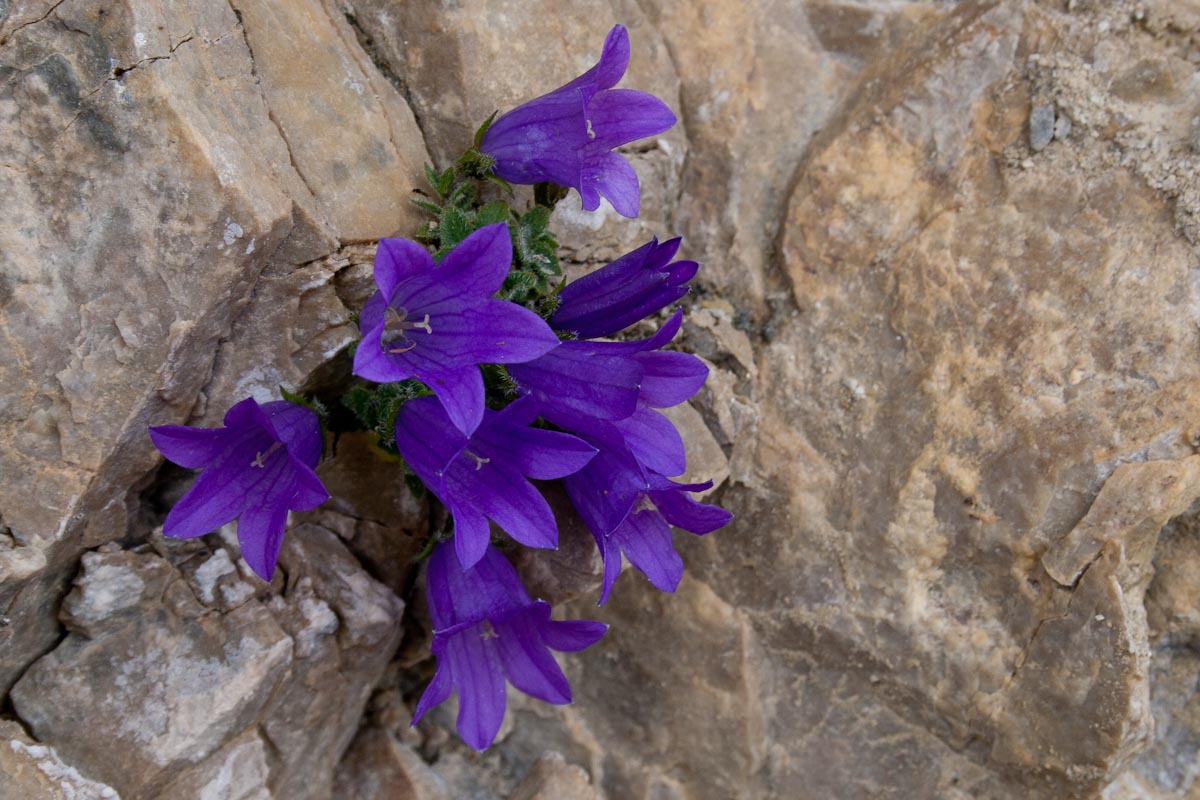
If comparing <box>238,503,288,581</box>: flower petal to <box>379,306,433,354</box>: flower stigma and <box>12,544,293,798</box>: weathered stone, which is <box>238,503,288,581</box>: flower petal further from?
<box>379,306,433,354</box>: flower stigma

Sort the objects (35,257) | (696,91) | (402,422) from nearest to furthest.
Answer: (35,257) < (402,422) < (696,91)

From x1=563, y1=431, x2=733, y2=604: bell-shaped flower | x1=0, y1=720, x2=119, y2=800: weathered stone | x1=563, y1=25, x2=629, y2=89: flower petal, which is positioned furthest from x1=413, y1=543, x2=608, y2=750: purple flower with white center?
x1=563, y1=25, x2=629, y2=89: flower petal

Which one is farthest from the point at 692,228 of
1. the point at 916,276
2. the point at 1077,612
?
the point at 1077,612

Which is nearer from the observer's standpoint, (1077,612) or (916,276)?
(1077,612)

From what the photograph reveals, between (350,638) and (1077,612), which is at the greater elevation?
(350,638)

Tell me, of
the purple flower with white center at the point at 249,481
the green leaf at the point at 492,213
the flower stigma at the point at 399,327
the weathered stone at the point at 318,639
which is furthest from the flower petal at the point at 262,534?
the green leaf at the point at 492,213

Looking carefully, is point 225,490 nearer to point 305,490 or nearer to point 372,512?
point 305,490

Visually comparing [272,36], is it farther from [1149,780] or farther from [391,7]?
[1149,780]

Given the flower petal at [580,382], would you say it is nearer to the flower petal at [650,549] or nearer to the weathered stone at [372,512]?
the flower petal at [650,549]
